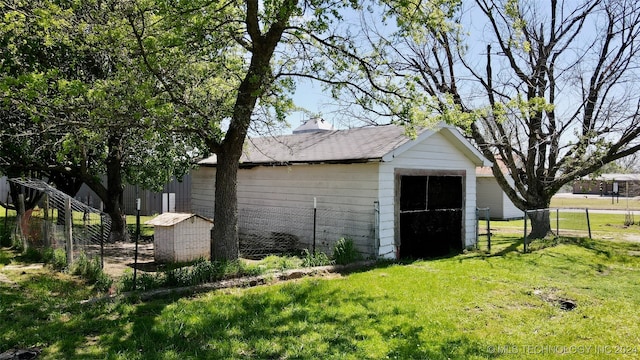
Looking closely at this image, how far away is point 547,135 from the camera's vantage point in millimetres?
15945

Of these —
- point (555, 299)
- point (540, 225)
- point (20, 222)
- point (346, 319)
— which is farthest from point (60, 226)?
point (540, 225)

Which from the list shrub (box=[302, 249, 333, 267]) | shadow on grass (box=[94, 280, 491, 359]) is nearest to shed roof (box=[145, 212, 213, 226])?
shrub (box=[302, 249, 333, 267])

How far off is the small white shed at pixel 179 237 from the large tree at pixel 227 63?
169 cm

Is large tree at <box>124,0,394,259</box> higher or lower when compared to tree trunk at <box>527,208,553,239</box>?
higher

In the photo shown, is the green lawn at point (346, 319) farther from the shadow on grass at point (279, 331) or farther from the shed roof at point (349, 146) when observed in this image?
the shed roof at point (349, 146)

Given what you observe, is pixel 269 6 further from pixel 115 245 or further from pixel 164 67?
pixel 115 245

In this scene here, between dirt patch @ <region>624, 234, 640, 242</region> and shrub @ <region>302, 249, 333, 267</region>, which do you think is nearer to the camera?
shrub @ <region>302, 249, 333, 267</region>

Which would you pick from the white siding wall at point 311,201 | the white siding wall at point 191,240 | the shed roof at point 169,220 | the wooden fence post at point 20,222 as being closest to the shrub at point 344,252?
the white siding wall at point 311,201

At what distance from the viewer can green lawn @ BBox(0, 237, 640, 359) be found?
5.06 metres

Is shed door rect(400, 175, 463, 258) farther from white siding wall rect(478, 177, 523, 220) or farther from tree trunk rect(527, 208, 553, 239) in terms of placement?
white siding wall rect(478, 177, 523, 220)

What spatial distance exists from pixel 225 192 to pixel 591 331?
616 cm

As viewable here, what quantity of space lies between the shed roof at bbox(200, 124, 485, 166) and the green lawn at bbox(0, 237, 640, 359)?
2897 mm

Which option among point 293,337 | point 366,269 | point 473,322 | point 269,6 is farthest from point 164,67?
point 473,322

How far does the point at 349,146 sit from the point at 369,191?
1.85 meters
